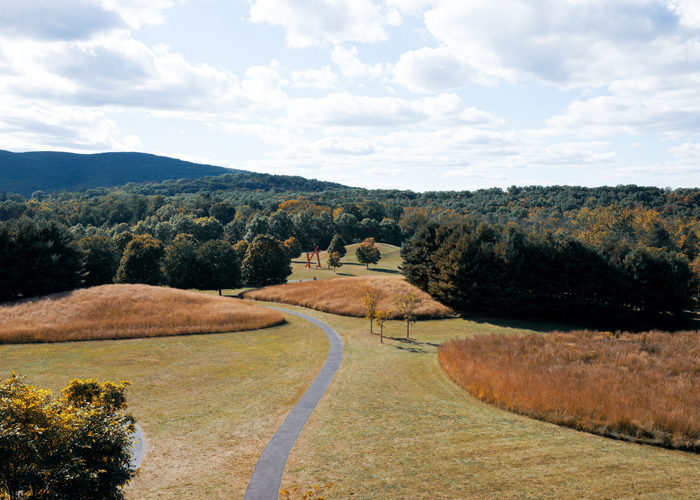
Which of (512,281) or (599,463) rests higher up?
(512,281)

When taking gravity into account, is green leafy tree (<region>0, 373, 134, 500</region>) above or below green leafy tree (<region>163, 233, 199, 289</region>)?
above

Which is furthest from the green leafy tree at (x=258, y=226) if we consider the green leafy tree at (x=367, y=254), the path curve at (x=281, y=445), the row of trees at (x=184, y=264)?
the path curve at (x=281, y=445)

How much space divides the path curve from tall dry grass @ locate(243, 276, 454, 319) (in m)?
22.8

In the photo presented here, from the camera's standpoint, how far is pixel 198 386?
25.0m

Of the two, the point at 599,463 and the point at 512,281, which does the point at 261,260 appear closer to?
the point at 512,281

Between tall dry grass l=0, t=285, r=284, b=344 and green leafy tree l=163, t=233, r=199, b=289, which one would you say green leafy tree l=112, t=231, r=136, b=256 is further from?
tall dry grass l=0, t=285, r=284, b=344

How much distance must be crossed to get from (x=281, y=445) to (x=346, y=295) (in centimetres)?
3990

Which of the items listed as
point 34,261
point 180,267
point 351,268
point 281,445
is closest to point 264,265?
point 180,267

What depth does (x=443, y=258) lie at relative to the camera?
54250 mm

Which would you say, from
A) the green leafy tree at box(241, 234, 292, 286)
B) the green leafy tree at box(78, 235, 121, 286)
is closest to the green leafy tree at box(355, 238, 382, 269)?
the green leafy tree at box(241, 234, 292, 286)

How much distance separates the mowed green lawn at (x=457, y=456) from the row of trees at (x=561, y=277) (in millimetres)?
29313

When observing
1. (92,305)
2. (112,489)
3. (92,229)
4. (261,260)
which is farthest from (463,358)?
(92,229)

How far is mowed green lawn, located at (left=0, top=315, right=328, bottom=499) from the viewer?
1462 cm

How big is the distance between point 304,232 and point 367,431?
128490 mm
